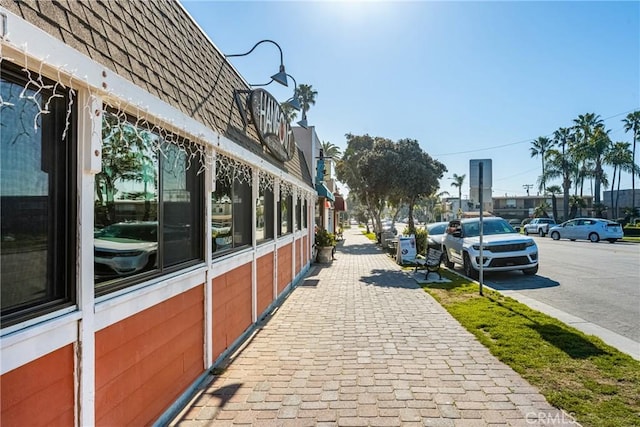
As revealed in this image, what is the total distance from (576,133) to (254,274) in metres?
50.2

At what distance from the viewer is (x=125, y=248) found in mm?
2820

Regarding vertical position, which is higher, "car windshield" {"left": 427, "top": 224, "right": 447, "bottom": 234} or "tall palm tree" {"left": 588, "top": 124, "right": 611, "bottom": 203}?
"tall palm tree" {"left": 588, "top": 124, "right": 611, "bottom": 203}

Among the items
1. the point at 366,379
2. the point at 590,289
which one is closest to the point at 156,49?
the point at 366,379

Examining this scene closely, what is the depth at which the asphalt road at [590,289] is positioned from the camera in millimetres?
6246

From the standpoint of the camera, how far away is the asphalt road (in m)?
6.25

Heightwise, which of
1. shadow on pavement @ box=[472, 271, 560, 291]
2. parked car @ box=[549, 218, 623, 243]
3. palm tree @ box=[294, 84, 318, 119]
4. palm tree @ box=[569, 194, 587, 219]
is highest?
palm tree @ box=[294, 84, 318, 119]

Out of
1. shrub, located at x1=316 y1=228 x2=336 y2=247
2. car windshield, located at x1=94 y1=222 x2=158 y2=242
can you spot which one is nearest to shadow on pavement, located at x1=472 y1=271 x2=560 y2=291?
shrub, located at x1=316 y1=228 x2=336 y2=247

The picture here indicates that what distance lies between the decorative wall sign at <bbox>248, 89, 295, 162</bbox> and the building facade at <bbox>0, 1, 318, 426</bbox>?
1.03m

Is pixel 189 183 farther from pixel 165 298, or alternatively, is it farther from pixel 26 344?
pixel 26 344

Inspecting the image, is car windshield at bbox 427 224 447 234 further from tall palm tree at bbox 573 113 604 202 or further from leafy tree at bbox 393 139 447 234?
tall palm tree at bbox 573 113 604 202

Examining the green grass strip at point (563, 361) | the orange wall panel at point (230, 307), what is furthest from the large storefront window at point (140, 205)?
the green grass strip at point (563, 361)

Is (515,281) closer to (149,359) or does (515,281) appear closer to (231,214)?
(231,214)

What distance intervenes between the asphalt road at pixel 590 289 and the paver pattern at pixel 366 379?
2253 millimetres

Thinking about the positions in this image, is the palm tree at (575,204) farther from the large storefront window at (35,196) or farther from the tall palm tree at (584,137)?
the large storefront window at (35,196)
